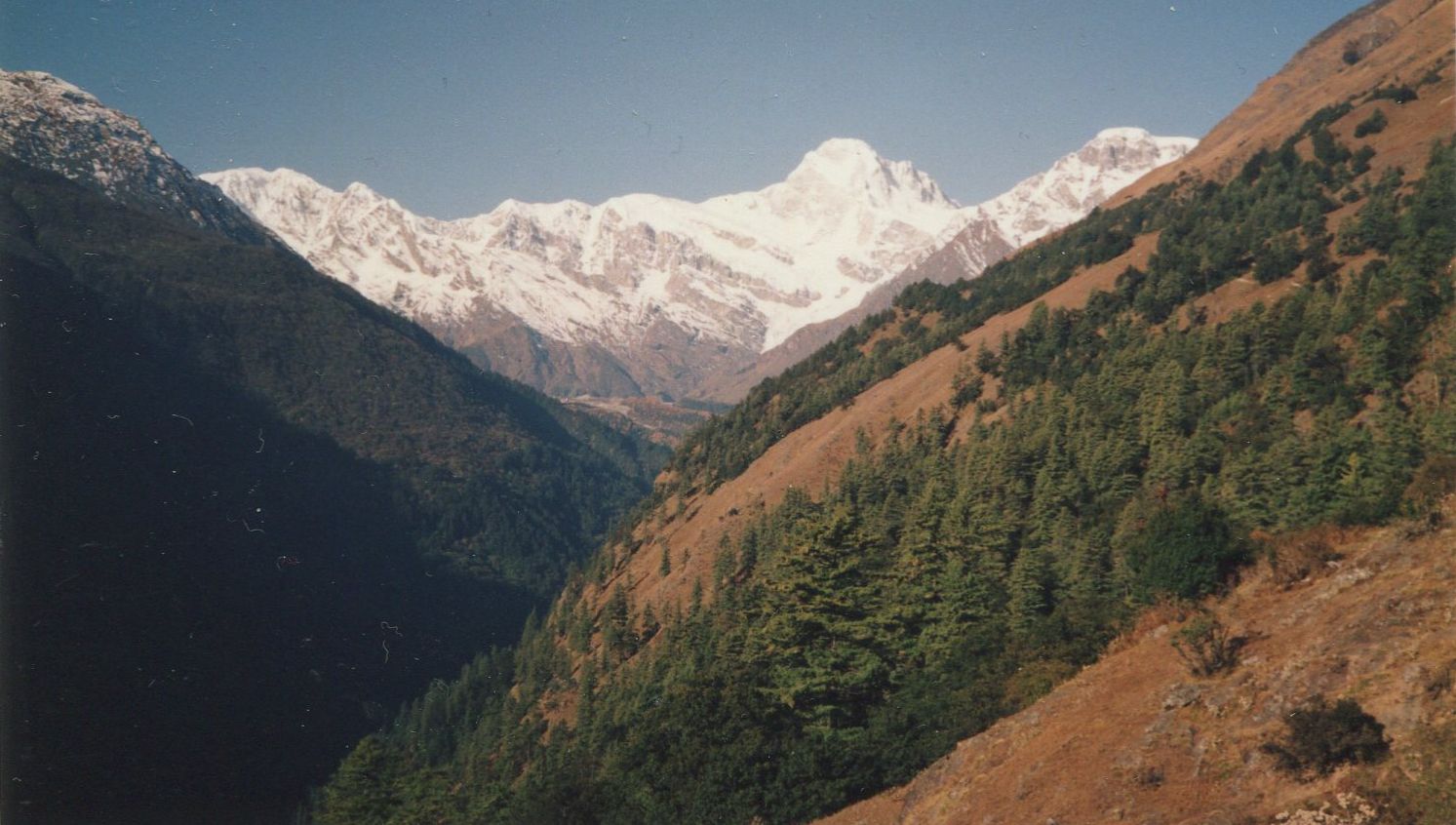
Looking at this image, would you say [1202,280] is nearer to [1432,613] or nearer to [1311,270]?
[1311,270]

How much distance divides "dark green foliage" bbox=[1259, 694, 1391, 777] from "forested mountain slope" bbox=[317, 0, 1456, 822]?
1235 cm

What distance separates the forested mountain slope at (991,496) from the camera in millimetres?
36031

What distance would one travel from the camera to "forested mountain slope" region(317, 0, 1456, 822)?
36031mm

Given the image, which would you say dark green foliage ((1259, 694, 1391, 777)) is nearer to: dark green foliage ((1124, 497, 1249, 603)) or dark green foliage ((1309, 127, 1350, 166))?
dark green foliage ((1124, 497, 1249, 603))

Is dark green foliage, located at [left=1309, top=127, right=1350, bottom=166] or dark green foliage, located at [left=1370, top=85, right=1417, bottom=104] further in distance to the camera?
dark green foliage, located at [left=1370, top=85, right=1417, bottom=104]

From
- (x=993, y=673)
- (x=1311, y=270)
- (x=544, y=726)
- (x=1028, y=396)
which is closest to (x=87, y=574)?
(x=544, y=726)

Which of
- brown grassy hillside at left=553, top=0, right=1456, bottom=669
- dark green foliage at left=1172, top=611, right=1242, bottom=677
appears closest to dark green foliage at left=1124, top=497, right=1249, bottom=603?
dark green foliage at left=1172, top=611, right=1242, bottom=677

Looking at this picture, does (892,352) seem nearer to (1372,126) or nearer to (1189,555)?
(1372,126)

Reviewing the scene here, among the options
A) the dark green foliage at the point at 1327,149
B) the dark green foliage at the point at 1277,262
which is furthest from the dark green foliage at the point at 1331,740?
the dark green foliage at the point at 1327,149

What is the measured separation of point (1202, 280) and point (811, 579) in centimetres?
9240

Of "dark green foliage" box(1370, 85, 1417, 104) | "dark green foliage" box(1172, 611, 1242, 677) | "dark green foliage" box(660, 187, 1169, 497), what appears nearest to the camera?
"dark green foliage" box(1172, 611, 1242, 677)

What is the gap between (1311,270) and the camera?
93562mm

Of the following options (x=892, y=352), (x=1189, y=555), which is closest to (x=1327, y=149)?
(x=892, y=352)

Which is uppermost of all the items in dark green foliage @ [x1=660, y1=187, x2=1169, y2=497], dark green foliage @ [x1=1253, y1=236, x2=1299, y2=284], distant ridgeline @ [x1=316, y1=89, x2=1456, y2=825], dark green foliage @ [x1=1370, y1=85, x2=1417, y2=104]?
dark green foliage @ [x1=1370, y1=85, x2=1417, y2=104]
